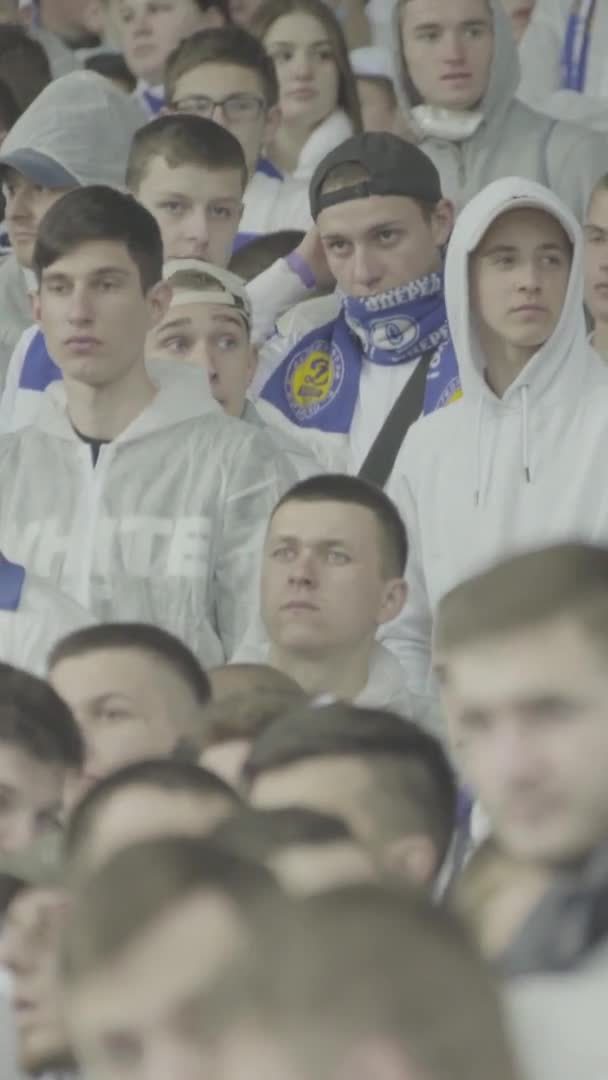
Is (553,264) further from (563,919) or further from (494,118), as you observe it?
(563,919)

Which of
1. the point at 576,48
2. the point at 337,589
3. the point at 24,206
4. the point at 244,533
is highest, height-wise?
the point at 576,48

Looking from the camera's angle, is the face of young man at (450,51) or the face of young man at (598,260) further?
the face of young man at (450,51)

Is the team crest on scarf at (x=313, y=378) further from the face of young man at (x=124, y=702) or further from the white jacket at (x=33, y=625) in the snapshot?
the face of young man at (x=124, y=702)

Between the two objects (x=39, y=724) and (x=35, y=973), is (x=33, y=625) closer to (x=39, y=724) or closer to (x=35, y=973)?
(x=39, y=724)

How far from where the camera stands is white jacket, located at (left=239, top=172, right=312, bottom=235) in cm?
832

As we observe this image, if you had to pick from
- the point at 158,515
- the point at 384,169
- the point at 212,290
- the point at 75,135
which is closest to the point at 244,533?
the point at 158,515

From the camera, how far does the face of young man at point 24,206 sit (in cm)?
781

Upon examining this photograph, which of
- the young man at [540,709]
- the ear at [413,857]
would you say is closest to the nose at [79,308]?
the ear at [413,857]

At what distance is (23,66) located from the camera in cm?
926

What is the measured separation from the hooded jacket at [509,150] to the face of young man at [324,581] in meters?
2.48

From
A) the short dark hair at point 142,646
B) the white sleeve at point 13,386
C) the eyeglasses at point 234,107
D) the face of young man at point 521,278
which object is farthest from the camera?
the eyeglasses at point 234,107

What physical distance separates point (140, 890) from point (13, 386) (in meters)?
5.06

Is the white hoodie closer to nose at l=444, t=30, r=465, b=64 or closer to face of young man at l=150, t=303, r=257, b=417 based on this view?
face of young man at l=150, t=303, r=257, b=417

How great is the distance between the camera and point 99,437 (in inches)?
247
